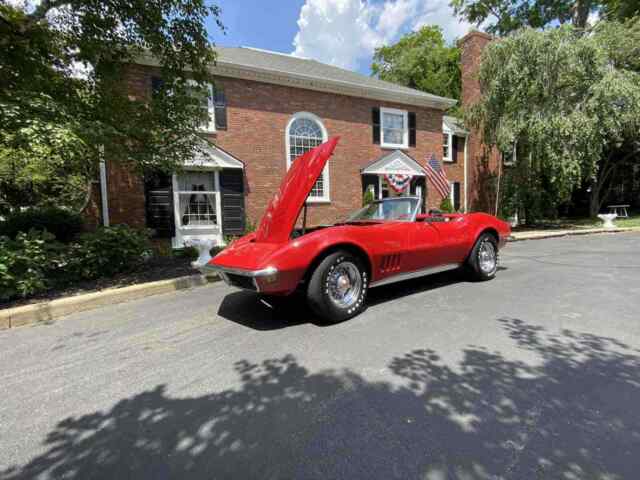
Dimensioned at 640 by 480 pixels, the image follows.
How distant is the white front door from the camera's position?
1044 cm

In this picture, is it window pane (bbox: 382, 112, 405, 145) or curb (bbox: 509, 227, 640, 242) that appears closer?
curb (bbox: 509, 227, 640, 242)

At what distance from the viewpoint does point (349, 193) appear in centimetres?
1291

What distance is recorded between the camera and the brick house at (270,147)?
32.5 feet

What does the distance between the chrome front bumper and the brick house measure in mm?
5867

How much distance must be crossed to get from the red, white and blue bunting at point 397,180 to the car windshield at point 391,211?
8563 mm

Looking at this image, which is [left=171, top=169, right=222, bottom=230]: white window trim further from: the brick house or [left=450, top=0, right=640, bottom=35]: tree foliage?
[left=450, top=0, right=640, bottom=35]: tree foliage

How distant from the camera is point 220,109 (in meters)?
10.6

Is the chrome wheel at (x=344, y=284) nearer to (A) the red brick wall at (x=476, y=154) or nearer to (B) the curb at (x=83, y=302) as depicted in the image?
(B) the curb at (x=83, y=302)

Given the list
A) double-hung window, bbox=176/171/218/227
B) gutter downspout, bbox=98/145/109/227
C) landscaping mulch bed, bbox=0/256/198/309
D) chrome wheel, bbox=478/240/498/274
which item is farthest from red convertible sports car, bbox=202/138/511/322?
gutter downspout, bbox=98/145/109/227

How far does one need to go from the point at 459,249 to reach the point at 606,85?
1181cm

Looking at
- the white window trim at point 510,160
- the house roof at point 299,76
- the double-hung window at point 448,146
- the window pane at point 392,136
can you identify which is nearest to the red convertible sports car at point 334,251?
the house roof at point 299,76

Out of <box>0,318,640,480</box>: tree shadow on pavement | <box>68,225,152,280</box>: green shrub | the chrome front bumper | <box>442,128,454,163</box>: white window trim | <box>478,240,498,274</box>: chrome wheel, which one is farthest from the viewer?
<box>442,128,454,163</box>: white window trim

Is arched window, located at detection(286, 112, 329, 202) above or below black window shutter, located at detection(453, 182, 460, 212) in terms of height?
above

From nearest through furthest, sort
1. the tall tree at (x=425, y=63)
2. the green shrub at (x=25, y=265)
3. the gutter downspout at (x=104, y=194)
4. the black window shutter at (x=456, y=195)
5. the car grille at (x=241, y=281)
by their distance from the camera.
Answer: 1. the car grille at (x=241, y=281)
2. the green shrub at (x=25, y=265)
3. the gutter downspout at (x=104, y=194)
4. the black window shutter at (x=456, y=195)
5. the tall tree at (x=425, y=63)
